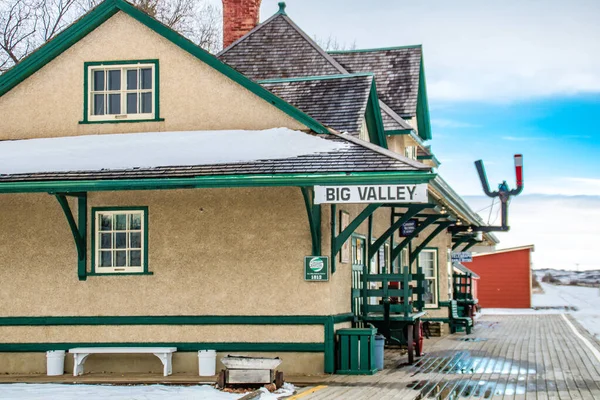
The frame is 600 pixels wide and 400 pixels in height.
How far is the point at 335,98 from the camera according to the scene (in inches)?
687

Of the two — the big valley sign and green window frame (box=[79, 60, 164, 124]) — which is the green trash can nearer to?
the big valley sign

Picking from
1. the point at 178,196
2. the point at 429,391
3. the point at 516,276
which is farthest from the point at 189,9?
the point at 429,391

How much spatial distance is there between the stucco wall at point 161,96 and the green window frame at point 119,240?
1730mm

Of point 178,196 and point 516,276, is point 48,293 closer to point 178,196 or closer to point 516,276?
point 178,196

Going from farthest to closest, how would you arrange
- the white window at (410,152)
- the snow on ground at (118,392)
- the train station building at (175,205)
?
the white window at (410,152) → the train station building at (175,205) → the snow on ground at (118,392)

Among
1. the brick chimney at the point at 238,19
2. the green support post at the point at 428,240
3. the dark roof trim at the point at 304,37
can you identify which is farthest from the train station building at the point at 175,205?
the brick chimney at the point at 238,19

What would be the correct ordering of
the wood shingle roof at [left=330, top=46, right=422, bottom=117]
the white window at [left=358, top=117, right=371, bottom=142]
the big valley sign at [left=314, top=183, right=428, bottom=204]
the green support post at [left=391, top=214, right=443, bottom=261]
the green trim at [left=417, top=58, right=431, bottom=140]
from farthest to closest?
the green trim at [left=417, top=58, right=431, bottom=140]
the wood shingle roof at [left=330, top=46, right=422, bottom=117]
the green support post at [left=391, top=214, right=443, bottom=261]
the white window at [left=358, top=117, right=371, bottom=142]
the big valley sign at [left=314, top=183, right=428, bottom=204]

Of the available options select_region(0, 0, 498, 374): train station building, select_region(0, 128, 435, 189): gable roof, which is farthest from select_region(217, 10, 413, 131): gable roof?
select_region(0, 128, 435, 189): gable roof

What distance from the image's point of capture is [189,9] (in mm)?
38000

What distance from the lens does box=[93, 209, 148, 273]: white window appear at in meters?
→ 15.1

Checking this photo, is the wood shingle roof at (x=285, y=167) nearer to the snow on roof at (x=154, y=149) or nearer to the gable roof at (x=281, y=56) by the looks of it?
the snow on roof at (x=154, y=149)

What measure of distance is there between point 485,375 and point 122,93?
25.6ft

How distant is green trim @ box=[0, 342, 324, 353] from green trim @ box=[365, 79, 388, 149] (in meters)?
5.82

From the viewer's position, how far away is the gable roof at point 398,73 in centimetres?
2228
